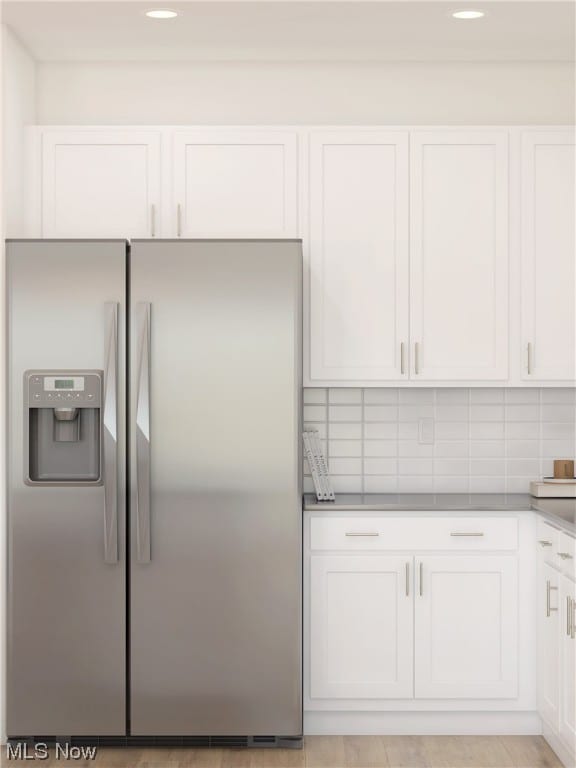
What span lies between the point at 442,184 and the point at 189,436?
1.43 meters

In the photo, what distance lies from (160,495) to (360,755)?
1.20 m

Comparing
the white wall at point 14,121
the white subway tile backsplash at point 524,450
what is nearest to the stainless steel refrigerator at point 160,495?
the white wall at point 14,121

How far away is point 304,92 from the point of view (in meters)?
4.05

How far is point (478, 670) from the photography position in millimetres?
3623

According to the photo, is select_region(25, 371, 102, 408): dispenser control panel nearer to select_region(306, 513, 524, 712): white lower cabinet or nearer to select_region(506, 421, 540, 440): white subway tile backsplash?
select_region(306, 513, 524, 712): white lower cabinet

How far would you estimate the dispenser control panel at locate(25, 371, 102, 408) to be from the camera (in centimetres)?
341

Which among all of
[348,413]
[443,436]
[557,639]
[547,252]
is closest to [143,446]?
[348,413]

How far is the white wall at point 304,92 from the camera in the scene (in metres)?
4.04

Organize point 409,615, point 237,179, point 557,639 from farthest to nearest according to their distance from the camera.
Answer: point 237,179 < point 409,615 < point 557,639

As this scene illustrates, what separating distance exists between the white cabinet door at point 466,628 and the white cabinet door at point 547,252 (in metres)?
0.82

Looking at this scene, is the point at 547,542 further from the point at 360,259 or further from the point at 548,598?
the point at 360,259

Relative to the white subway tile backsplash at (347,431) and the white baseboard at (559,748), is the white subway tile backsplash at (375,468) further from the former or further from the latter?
the white baseboard at (559,748)

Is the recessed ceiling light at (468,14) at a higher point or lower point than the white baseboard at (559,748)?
higher

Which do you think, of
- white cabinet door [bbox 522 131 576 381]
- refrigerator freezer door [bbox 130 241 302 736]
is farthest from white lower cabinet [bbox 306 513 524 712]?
white cabinet door [bbox 522 131 576 381]
